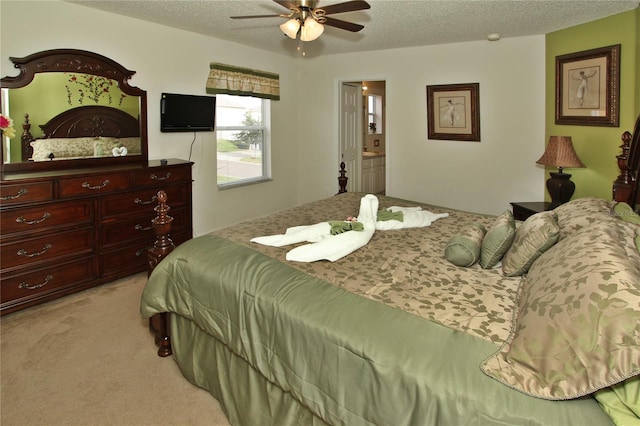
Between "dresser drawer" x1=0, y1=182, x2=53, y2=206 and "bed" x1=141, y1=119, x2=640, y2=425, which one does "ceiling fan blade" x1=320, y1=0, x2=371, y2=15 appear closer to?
"bed" x1=141, y1=119, x2=640, y2=425

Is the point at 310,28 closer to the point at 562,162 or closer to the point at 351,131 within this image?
the point at 562,162

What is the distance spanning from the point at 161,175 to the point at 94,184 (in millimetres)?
658

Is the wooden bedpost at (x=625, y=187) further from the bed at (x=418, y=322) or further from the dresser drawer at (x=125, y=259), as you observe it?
the dresser drawer at (x=125, y=259)

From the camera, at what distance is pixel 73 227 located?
332cm

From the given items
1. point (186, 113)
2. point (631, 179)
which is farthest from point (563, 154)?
point (186, 113)

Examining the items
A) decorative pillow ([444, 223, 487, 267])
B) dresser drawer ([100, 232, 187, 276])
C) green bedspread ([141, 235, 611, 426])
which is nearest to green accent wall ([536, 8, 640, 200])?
decorative pillow ([444, 223, 487, 267])

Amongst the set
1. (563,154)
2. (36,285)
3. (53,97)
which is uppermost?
(53,97)

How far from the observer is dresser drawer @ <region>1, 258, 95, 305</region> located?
3.03 metres

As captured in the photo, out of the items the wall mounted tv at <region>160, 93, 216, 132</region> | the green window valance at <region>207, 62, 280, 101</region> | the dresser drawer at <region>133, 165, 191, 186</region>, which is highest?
the green window valance at <region>207, 62, 280, 101</region>

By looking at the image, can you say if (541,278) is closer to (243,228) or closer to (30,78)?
(243,228)

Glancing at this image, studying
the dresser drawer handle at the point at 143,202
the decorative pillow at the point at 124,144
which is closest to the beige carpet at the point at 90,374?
the dresser drawer handle at the point at 143,202

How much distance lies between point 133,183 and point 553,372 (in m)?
3.54

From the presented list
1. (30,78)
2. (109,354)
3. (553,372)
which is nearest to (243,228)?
(109,354)

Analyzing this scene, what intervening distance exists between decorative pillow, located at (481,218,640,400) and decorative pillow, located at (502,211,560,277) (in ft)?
1.19
